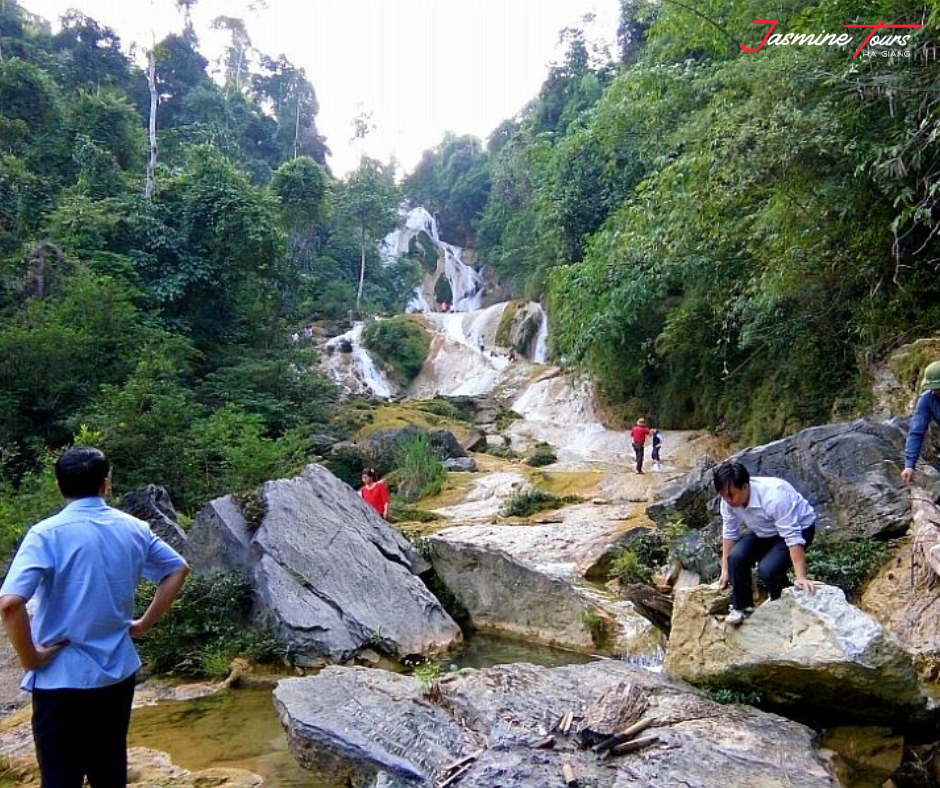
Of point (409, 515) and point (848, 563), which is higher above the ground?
point (848, 563)

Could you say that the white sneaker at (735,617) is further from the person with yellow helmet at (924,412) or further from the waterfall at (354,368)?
the waterfall at (354,368)

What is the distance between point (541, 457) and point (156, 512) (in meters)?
11.9

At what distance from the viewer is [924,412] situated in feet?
17.5

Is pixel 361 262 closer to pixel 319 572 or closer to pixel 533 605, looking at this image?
pixel 319 572

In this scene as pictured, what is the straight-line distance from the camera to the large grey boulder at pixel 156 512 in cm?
867

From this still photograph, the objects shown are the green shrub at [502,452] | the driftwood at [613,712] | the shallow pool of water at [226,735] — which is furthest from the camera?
the green shrub at [502,452]

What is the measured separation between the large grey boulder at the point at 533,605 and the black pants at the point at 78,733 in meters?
5.48

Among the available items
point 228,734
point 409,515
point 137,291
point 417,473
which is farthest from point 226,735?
point 137,291

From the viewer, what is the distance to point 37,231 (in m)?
21.4

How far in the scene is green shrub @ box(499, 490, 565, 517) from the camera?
47.0 ft

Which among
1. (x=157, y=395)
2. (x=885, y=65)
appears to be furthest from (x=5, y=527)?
(x=885, y=65)

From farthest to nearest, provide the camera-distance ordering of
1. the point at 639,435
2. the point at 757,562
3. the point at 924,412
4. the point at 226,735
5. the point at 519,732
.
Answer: the point at 639,435
the point at 226,735
the point at 924,412
the point at 757,562
the point at 519,732

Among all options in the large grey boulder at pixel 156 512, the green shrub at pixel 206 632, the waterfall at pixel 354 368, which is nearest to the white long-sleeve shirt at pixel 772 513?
the green shrub at pixel 206 632

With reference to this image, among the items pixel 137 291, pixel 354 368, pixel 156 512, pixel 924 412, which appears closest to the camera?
pixel 924 412
